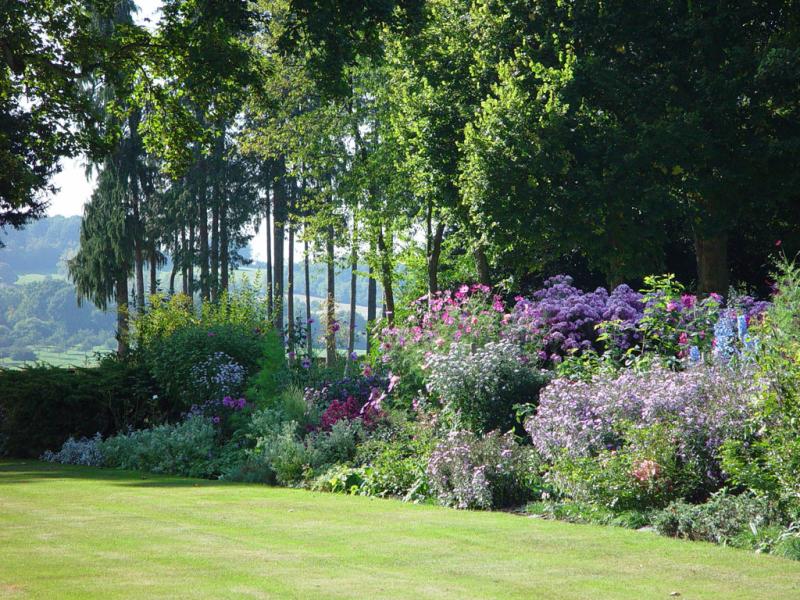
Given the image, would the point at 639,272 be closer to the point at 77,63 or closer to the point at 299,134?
the point at 77,63

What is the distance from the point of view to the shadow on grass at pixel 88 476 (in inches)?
443

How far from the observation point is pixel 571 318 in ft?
43.8

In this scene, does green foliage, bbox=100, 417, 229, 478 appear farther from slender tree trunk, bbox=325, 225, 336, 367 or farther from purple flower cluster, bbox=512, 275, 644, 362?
slender tree trunk, bbox=325, 225, 336, 367

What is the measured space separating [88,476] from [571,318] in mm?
7064

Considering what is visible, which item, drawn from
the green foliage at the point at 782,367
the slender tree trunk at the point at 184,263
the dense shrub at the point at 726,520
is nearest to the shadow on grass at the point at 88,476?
the dense shrub at the point at 726,520

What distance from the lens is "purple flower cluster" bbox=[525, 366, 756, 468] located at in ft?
25.6

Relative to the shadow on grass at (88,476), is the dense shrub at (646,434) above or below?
above

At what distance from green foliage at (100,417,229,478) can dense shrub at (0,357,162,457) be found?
1295 mm

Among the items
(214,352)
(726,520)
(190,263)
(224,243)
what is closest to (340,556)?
(726,520)

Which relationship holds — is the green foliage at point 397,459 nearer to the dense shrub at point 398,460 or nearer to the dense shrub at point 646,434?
the dense shrub at point 398,460

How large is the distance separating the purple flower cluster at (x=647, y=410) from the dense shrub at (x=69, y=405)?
329 inches

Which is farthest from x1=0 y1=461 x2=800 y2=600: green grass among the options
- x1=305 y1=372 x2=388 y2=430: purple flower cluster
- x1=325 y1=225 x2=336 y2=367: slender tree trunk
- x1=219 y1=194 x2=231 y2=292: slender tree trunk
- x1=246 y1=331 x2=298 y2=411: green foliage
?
x1=219 y1=194 x2=231 y2=292: slender tree trunk

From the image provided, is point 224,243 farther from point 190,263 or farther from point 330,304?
point 330,304

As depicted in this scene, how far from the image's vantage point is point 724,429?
7703 millimetres
